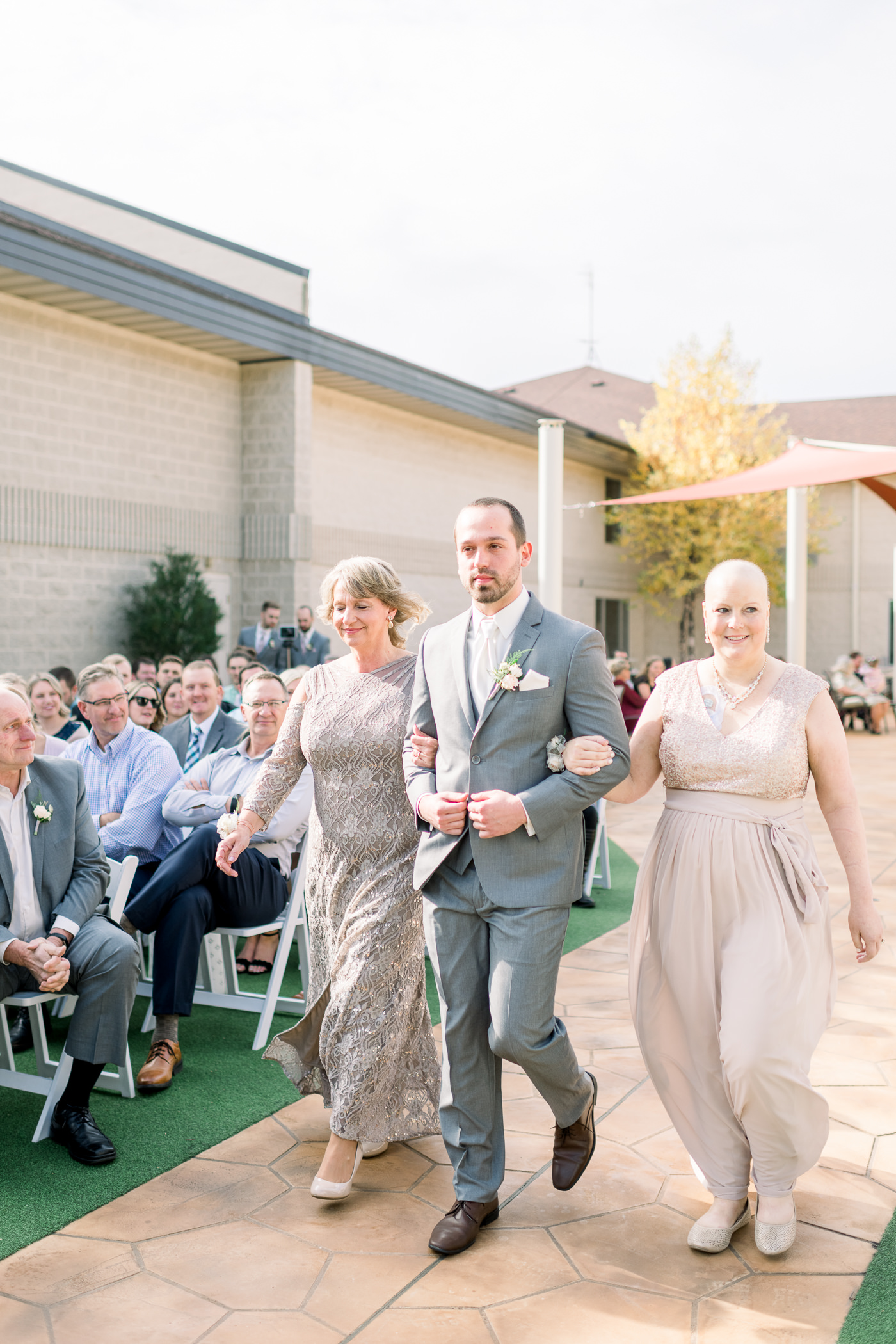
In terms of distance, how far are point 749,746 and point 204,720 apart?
13.1 ft

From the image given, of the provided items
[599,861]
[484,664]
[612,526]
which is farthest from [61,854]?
[612,526]

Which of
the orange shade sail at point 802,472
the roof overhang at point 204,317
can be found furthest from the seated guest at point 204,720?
the roof overhang at point 204,317

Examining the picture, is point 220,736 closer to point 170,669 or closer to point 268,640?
point 170,669

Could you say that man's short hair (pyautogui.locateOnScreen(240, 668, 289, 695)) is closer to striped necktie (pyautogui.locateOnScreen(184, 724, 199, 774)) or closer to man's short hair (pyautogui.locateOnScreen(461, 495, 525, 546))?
striped necktie (pyautogui.locateOnScreen(184, 724, 199, 774))

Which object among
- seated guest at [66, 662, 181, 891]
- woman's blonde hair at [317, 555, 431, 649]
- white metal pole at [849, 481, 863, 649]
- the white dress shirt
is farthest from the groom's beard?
white metal pole at [849, 481, 863, 649]

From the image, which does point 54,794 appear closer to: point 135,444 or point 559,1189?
point 559,1189

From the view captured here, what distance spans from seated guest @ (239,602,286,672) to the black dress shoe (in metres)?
10.1

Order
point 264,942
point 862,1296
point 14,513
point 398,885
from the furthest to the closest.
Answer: point 14,513, point 264,942, point 398,885, point 862,1296

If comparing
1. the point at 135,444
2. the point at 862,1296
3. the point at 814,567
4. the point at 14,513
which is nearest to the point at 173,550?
the point at 135,444

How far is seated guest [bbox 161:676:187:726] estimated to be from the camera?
814cm

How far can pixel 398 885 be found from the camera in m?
3.67

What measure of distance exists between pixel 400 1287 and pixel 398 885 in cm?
112

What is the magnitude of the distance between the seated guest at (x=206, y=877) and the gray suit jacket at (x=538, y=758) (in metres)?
1.74

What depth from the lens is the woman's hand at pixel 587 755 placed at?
121 inches
